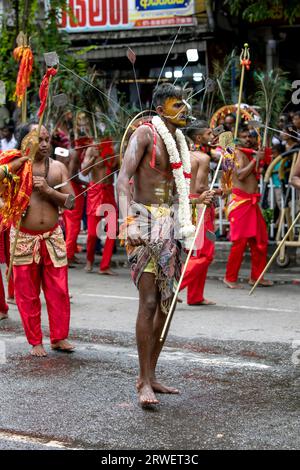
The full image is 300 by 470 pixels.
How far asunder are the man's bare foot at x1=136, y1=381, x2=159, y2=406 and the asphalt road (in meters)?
0.06

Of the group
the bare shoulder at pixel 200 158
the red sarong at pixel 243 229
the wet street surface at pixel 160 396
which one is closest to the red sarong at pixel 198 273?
the bare shoulder at pixel 200 158

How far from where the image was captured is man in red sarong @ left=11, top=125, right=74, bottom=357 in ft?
23.1

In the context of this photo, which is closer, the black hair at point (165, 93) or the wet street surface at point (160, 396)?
the wet street surface at point (160, 396)

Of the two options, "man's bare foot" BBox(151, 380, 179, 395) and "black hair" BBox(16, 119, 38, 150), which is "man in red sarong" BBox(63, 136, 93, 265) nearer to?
"black hair" BBox(16, 119, 38, 150)

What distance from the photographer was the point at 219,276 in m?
11.4

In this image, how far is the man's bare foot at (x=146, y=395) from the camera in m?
5.59

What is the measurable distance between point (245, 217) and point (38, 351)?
400cm

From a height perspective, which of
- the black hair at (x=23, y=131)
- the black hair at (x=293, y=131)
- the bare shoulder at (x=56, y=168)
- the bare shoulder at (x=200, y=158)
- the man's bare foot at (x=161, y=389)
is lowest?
the man's bare foot at (x=161, y=389)

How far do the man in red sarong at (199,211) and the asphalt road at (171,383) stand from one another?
25 cm

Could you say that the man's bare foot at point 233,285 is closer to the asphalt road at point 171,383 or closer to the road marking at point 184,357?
the asphalt road at point 171,383

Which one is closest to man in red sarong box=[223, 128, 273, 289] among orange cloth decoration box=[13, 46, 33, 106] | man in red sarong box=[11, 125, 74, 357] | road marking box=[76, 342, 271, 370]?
road marking box=[76, 342, 271, 370]

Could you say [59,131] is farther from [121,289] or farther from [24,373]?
[24,373]

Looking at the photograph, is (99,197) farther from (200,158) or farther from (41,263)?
(41,263)
